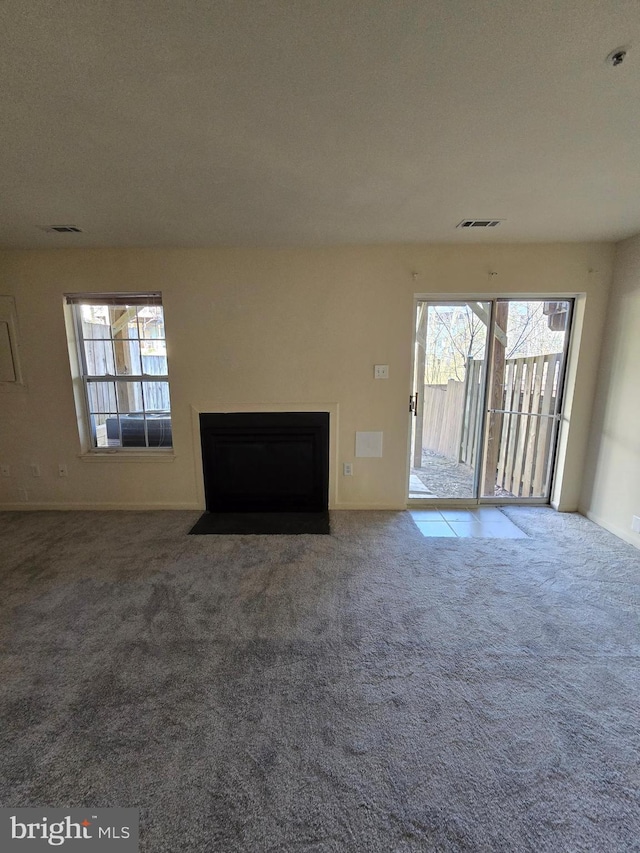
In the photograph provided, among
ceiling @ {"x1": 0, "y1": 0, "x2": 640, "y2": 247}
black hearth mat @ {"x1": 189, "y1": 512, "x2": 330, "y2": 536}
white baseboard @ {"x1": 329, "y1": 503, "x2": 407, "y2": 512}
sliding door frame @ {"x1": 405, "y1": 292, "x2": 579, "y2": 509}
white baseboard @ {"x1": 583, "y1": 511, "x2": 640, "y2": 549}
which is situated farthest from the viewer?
white baseboard @ {"x1": 329, "y1": 503, "x2": 407, "y2": 512}

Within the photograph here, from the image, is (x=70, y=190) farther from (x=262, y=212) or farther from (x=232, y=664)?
(x=232, y=664)

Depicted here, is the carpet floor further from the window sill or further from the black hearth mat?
the window sill

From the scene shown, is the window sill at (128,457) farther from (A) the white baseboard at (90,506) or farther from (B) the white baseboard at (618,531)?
(B) the white baseboard at (618,531)

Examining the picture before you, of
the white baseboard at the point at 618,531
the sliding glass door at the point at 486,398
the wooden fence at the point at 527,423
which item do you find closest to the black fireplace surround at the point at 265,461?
the sliding glass door at the point at 486,398

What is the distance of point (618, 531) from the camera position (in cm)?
285

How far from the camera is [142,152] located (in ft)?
5.40

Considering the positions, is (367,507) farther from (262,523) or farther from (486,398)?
(486,398)

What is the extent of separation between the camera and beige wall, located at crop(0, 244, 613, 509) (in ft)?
9.91

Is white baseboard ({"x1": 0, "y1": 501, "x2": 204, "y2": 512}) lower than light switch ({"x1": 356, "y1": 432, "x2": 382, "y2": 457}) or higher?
lower

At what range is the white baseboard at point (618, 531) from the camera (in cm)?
270

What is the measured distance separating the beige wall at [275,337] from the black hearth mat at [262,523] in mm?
304

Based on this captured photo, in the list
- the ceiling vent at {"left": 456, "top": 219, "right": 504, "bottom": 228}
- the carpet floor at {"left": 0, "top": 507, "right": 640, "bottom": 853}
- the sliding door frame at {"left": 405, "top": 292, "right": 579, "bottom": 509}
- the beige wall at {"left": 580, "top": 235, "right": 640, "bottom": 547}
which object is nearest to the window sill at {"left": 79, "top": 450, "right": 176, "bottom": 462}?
the carpet floor at {"left": 0, "top": 507, "right": 640, "bottom": 853}

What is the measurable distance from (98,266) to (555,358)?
14.1ft

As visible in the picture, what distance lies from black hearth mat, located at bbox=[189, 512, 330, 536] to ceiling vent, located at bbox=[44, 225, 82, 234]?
99.8 inches
